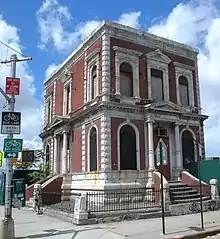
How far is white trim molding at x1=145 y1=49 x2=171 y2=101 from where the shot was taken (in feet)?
73.9

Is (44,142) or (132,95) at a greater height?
(132,95)

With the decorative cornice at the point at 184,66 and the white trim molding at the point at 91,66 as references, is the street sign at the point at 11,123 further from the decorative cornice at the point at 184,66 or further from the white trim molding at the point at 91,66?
the decorative cornice at the point at 184,66

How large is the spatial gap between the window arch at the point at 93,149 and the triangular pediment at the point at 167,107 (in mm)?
4044

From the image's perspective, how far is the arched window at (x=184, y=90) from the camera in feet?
79.9

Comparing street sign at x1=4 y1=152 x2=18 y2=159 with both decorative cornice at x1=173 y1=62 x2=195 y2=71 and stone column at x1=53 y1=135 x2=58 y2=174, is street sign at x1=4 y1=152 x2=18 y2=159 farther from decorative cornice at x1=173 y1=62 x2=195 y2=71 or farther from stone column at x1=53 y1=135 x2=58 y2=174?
decorative cornice at x1=173 y1=62 x2=195 y2=71

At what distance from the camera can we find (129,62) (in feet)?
71.0

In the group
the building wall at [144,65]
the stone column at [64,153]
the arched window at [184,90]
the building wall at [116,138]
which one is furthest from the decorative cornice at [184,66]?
the stone column at [64,153]

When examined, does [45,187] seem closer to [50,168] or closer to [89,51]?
[50,168]

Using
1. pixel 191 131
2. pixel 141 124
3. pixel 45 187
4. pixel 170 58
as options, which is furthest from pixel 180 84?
pixel 45 187

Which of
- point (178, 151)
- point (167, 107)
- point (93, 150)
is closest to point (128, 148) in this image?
point (93, 150)

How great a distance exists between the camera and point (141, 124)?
21.1 meters

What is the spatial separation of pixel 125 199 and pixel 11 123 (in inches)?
359

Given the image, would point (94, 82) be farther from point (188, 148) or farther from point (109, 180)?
point (188, 148)

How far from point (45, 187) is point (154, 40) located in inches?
505
